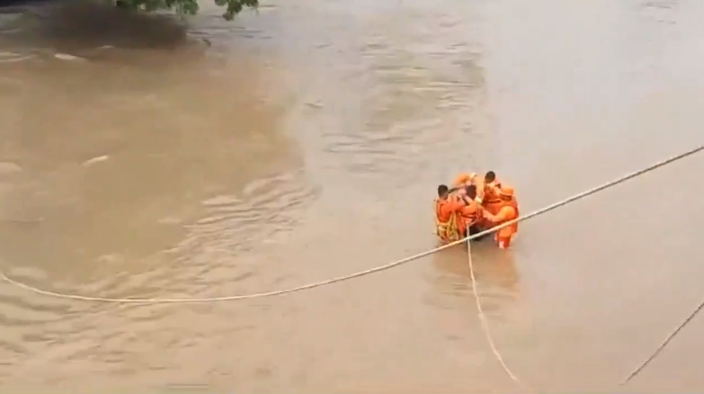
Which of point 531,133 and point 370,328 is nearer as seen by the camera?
point 370,328

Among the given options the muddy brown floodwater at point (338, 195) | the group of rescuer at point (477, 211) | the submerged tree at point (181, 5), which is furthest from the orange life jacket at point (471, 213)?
the submerged tree at point (181, 5)

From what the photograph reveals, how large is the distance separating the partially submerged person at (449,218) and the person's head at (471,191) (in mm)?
A: 48

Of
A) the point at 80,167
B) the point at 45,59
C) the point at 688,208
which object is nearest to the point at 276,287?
the point at 80,167

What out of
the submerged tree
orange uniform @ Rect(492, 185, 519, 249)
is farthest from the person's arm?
the submerged tree

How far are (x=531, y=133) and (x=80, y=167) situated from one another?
1925 mm

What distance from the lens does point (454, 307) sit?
9.51 ft

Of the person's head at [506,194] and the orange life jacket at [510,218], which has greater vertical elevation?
the person's head at [506,194]

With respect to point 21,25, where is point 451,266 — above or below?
below

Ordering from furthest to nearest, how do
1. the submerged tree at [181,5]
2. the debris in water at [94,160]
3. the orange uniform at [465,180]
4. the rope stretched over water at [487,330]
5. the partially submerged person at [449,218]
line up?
the submerged tree at [181,5]
the debris in water at [94,160]
the orange uniform at [465,180]
the partially submerged person at [449,218]
the rope stretched over water at [487,330]

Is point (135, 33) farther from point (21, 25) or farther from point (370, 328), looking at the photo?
point (370, 328)

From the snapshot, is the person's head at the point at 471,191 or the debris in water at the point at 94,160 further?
the debris in water at the point at 94,160

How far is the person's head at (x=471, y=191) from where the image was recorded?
3223 millimetres

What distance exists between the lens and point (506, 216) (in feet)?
10.5

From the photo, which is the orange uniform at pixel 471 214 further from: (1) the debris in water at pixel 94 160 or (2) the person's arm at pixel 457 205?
(1) the debris in water at pixel 94 160
